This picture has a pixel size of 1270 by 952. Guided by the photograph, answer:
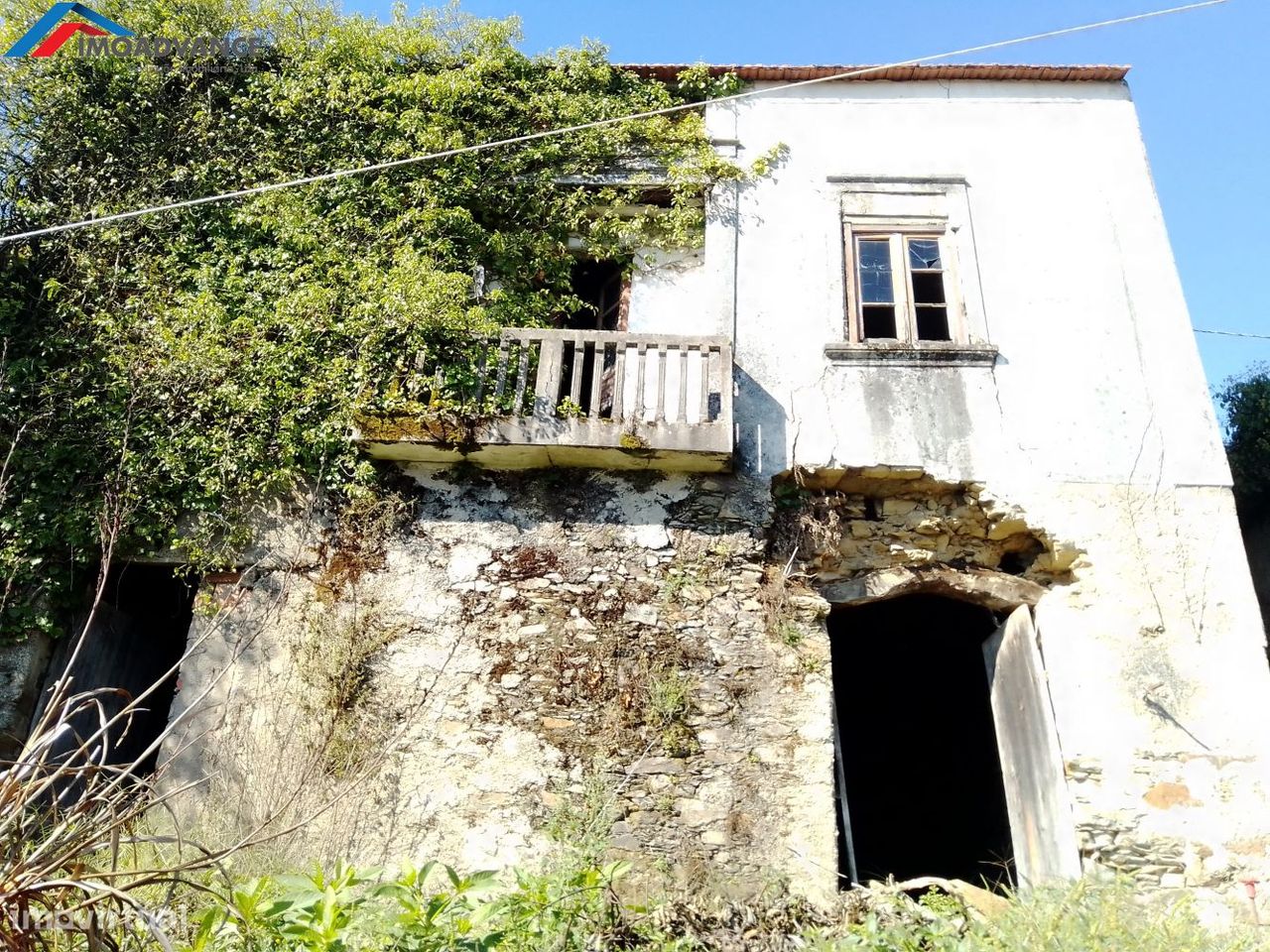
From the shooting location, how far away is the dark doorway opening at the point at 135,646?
7113 mm

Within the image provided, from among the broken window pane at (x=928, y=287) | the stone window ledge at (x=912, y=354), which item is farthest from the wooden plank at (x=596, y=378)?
the broken window pane at (x=928, y=287)

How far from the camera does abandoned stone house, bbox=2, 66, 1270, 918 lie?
246 inches

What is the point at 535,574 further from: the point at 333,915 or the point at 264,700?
the point at 333,915

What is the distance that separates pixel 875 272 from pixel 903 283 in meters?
0.28

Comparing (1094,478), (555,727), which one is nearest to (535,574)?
(555,727)

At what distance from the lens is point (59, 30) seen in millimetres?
9117

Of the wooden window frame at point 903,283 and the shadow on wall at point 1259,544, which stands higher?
the wooden window frame at point 903,283

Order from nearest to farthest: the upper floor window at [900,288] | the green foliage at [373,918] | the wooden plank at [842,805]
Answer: the green foliage at [373,918], the wooden plank at [842,805], the upper floor window at [900,288]

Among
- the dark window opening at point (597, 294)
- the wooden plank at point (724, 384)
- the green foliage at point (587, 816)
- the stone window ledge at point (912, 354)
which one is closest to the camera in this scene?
the green foliage at point (587, 816)

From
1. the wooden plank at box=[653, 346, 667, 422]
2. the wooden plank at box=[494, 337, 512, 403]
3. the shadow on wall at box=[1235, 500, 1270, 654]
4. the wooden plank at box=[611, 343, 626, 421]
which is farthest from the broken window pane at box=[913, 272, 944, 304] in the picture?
the shadow on wall at box=[1235, 500, 1270, 654]

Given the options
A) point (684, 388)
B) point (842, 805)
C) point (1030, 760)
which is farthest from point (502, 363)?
point (1030, 760)

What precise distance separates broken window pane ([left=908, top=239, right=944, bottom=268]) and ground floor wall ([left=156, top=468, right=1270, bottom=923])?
2.10m

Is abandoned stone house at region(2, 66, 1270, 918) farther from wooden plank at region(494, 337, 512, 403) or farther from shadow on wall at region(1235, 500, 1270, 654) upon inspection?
shadow on wall at region(1235, 500, 1270, 654)

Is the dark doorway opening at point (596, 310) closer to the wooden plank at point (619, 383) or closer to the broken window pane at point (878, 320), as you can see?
the wooden plank at point (619, 383)
